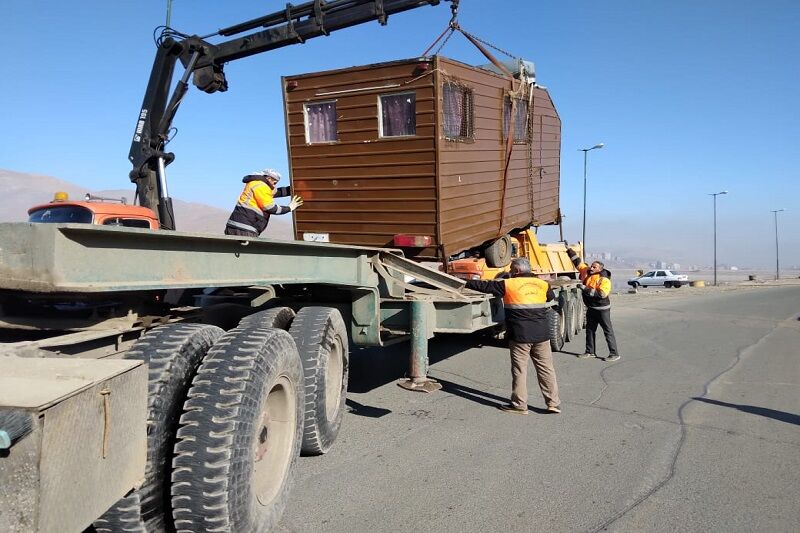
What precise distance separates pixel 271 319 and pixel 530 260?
7.41 metres

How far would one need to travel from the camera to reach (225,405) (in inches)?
111

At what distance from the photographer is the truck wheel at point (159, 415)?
2.51m

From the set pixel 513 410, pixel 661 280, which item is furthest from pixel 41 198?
pixel 513 410

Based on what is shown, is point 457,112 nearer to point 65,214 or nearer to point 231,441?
point 65,214

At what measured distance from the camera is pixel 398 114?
6.98m

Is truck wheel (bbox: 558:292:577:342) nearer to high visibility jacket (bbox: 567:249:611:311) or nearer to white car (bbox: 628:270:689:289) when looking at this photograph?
high visibility jacket (bbox: 567:249:611:311)

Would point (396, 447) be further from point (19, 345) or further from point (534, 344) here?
point (19, 345)

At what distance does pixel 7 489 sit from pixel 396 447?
3.58 meters

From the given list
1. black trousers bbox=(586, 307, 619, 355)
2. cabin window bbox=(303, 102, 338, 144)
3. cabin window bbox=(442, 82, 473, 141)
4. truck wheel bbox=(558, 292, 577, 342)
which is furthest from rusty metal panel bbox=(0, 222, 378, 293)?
truck wheel bbox=(558, 292, 577, 342)

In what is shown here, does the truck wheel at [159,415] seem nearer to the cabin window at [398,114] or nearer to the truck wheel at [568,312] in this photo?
the cabin window at [398,114]

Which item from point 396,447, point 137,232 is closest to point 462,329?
point 396,447

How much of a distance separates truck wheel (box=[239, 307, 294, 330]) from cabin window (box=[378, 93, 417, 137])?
3275 millimetres

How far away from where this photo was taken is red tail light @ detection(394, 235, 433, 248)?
706cm

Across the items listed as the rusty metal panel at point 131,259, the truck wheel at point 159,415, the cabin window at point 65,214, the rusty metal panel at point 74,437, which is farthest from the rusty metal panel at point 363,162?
the rusty metal panel at point 74,437
